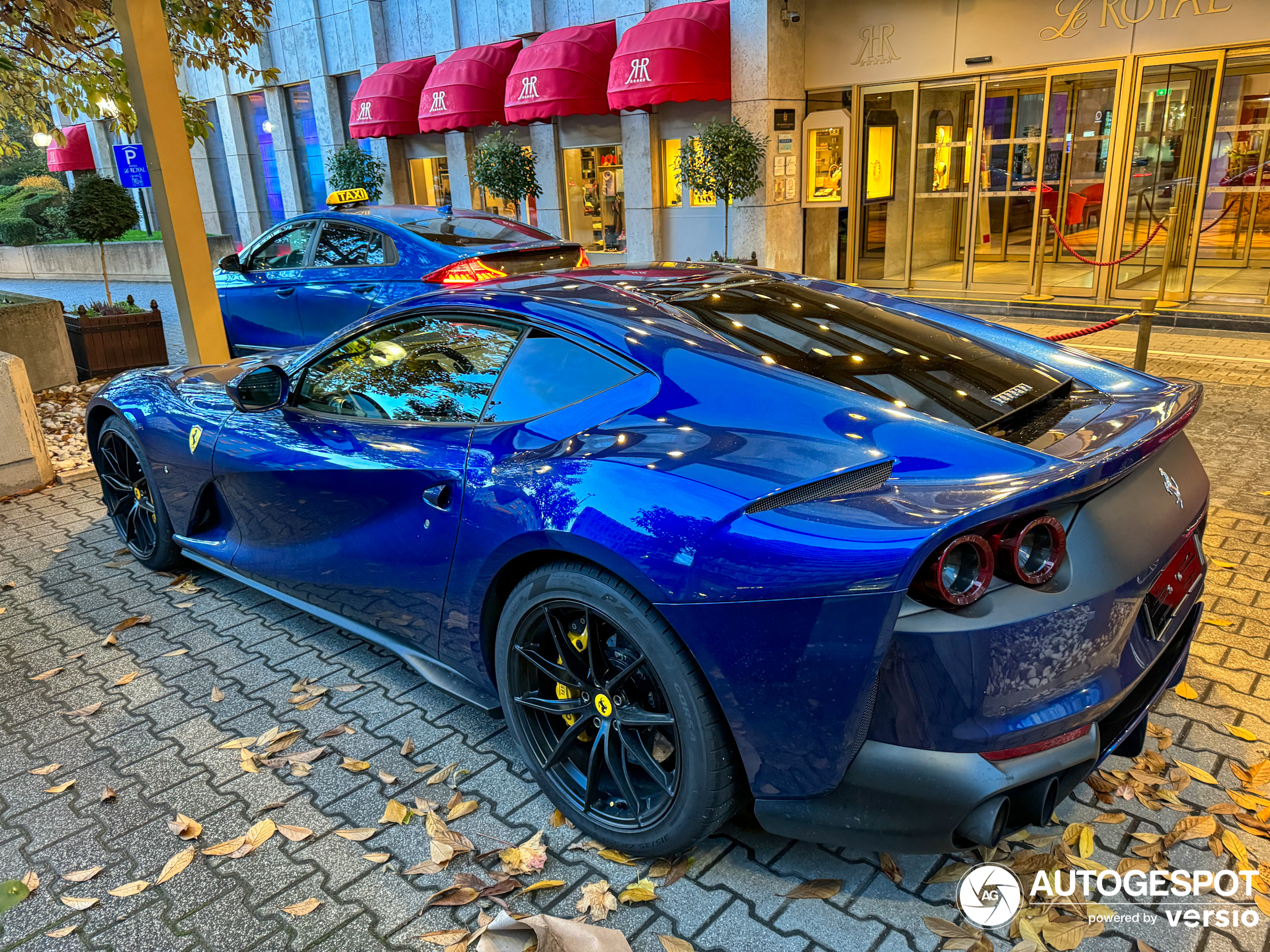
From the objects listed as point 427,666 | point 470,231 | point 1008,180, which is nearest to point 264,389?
point 427,666

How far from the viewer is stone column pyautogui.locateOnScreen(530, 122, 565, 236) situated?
16312mm

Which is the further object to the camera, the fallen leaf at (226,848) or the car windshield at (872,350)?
the fallen leaf at (226,848)

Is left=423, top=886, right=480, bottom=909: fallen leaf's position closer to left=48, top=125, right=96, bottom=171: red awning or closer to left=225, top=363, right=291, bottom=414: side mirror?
left=225, top=363, right=291, bottom=414: side mirror

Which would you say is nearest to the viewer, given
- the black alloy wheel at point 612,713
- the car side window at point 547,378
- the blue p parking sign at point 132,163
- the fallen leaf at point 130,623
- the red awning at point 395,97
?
the black alloy wheel at point 612,713

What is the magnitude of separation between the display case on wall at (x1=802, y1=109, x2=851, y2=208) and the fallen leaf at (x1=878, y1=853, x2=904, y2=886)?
13.0 m

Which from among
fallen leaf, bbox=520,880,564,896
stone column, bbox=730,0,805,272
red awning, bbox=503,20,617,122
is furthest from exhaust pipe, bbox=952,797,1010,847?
red awning, bbox=503,20,617,122

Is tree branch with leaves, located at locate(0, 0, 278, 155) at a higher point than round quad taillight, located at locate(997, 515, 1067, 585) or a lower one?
higher

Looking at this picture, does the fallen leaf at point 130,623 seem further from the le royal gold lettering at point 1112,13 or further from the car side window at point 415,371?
the le royal gold lettering at point 1112,13

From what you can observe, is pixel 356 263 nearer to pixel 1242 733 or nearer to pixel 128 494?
pixel 128 494

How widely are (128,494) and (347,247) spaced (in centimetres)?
399

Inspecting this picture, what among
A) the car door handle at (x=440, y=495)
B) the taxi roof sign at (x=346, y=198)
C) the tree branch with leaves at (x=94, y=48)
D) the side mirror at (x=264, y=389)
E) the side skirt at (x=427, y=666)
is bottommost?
the side skirt at (x=427, y=666)

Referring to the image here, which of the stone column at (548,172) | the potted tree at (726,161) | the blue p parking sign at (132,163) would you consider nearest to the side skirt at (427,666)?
the potted tree at (726,161)

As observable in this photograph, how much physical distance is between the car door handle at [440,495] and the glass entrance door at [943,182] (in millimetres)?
11910

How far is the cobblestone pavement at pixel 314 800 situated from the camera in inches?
89.7
